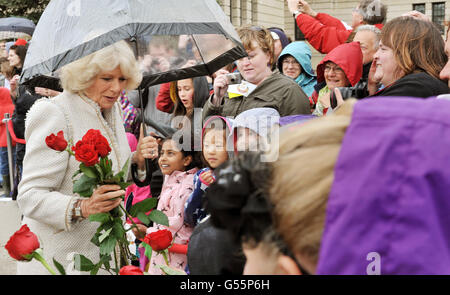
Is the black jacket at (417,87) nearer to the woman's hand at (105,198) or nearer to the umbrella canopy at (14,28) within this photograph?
the woman's hand at (105,198)

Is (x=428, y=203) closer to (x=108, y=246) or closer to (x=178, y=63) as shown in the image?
(x=108, y=246)

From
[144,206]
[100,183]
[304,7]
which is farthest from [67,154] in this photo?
[304,7]

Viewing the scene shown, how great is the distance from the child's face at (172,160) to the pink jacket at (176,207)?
5 cm

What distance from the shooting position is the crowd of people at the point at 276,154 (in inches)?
31.6

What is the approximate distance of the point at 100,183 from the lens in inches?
92.3

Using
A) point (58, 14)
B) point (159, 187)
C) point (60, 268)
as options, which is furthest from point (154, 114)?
point (60, 268)

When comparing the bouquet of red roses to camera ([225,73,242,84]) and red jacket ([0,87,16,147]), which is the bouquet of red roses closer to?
camera ([225,73,242,84])

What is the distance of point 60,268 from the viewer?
1.87m

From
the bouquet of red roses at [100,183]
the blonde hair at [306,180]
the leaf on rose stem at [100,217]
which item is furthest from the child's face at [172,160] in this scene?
the blonde hair at [306,180]

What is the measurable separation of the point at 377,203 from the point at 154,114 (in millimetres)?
4505

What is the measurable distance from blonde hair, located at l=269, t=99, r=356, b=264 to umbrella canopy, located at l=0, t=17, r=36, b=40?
1198 cm

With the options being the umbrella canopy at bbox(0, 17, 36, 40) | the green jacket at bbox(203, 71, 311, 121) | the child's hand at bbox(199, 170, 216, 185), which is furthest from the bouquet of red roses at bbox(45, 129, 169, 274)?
the umbrella canopy at bbox(0, 17, 36, 40)

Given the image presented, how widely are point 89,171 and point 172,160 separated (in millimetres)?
1672

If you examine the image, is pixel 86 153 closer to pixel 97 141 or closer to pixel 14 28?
pixel 97 141
